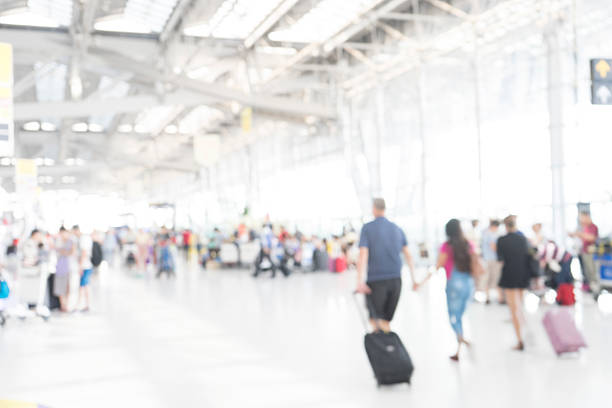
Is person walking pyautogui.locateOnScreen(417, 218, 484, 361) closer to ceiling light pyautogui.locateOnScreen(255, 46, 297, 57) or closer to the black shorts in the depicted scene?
the black shorts

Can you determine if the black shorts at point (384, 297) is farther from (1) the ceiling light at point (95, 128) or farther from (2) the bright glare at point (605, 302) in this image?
(1) the ceiling light at point (95, 128)

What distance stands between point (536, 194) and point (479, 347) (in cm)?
1081

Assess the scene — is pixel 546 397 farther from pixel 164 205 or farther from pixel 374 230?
pixel 164 205

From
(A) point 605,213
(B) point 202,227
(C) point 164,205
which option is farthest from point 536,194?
(B) point 202,227

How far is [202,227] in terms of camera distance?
47.9 metres

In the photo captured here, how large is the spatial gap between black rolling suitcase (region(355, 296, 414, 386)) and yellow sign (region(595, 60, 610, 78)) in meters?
5.47

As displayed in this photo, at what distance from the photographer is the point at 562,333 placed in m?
7.41

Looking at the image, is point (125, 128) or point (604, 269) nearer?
point (604, 269)

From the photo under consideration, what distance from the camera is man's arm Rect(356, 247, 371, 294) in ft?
21.2

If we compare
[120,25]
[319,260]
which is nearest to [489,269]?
[319,260]

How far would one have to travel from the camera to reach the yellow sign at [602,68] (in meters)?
9.45

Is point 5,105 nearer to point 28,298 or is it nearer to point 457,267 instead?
point 457,267

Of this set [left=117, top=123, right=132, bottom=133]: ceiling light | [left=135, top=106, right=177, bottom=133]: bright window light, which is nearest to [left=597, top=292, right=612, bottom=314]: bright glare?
[left=135, top=106, right=177, bottom=133]: bright window light

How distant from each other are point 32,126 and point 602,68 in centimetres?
3774
